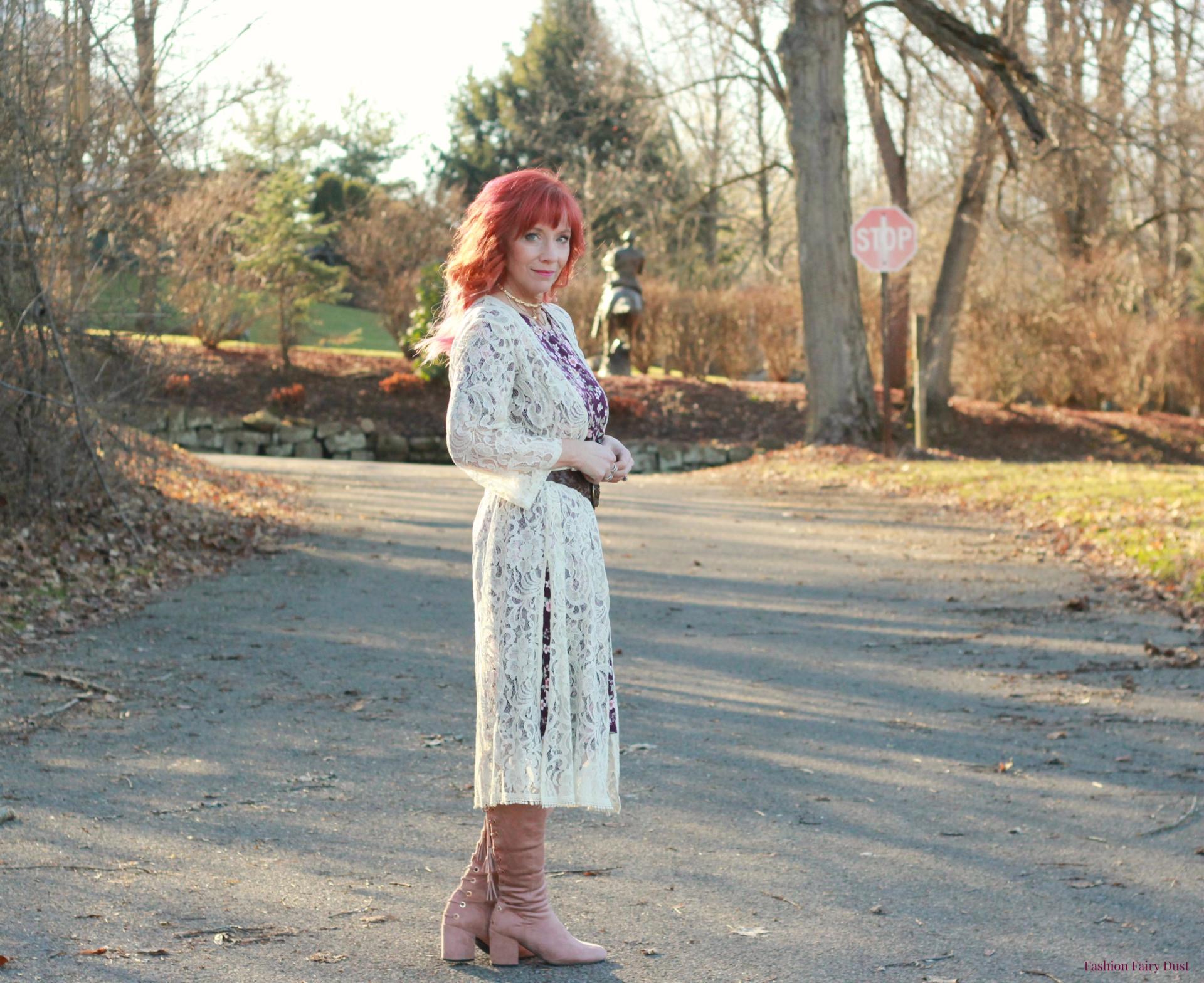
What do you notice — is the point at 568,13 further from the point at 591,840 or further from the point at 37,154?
the point at 591,840

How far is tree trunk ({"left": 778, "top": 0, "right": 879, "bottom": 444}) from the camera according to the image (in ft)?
57.0

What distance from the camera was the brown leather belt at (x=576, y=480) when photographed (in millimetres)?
3436

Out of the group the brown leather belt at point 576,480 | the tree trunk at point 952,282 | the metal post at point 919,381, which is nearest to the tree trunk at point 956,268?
the tree trunk at point 952,282

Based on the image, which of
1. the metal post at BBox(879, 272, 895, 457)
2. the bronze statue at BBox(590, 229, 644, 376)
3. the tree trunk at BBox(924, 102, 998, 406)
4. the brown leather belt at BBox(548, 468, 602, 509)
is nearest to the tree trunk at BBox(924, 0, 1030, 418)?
the tree trunk at BBox(924, 102, 998, 406)

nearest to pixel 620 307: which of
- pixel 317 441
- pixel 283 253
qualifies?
pixel 317 441

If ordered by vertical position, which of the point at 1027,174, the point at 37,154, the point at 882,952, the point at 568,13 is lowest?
the point at 882,952

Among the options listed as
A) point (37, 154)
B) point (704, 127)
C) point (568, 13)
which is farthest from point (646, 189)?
point (37, 154)

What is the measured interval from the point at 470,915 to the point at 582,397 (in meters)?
1.32

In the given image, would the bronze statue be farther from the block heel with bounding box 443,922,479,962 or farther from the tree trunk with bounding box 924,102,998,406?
the block heel with bounding box 443,922,479,962

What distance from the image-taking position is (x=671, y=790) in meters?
5.00

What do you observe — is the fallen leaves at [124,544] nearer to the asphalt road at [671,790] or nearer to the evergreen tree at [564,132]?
the asphalt road at [671,790]

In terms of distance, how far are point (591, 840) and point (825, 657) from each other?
10.2 feet

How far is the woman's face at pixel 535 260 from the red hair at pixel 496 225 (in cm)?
2

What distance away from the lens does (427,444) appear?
71.3 ft
